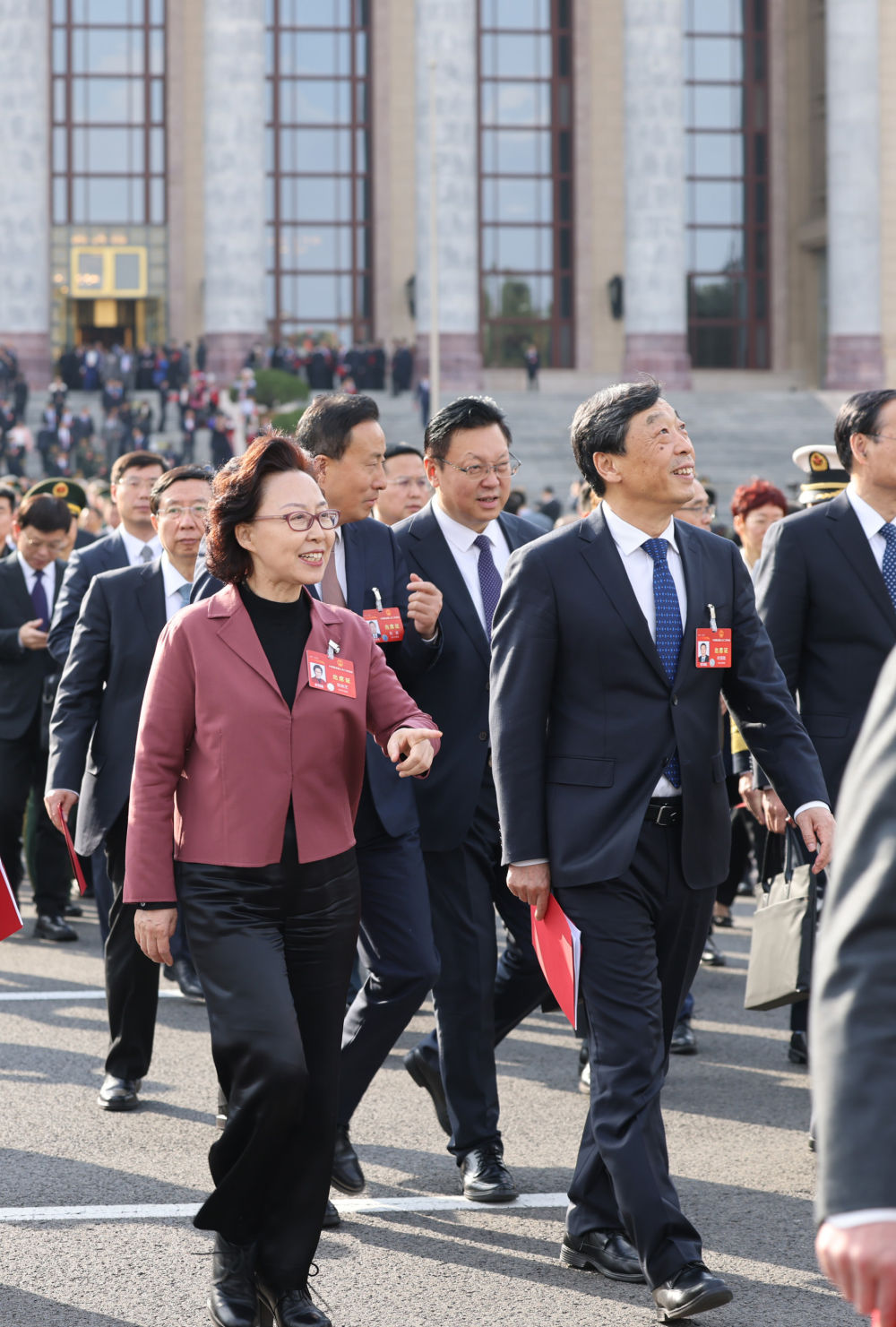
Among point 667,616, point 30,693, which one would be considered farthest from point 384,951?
point 30,693

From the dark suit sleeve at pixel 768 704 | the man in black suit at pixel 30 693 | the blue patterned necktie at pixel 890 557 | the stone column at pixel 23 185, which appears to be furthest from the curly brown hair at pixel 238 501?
the stone column at pixel 23 185

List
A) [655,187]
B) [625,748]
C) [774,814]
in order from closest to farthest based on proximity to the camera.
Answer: [625,748] < [774,814] < [655,187]

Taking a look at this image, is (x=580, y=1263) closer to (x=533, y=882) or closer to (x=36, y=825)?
(x=533, y=882)

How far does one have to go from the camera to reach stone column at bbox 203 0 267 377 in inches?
1500

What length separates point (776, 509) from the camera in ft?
26.6

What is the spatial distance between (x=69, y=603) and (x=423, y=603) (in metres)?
2.57

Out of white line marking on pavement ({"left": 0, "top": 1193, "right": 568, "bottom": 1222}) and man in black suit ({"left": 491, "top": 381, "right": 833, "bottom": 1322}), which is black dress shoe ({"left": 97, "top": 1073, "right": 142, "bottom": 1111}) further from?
man in black suit ({"left": 491, "top": 381, "right": 833, "bottom": 1322})

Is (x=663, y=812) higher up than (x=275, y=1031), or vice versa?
(x=663, y=812)

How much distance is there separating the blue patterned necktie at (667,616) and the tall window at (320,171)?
41.7 meters

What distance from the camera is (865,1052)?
1689mm

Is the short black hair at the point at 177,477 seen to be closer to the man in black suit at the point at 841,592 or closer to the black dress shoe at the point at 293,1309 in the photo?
the man in black suit at the point at 841,592

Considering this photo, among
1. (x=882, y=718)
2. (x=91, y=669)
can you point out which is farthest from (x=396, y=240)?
(x=882, y=718)

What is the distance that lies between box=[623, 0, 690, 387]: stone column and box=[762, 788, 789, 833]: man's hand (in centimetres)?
3356

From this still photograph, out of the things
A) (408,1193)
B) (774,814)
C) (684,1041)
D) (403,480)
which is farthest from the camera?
(403,480)
